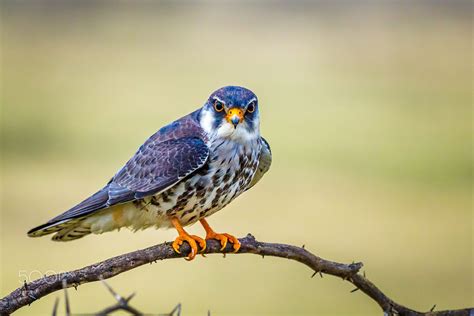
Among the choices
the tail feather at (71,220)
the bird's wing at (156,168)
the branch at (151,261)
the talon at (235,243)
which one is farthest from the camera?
the bird's wing at (156,168)

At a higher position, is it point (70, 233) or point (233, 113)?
point (233, 113)

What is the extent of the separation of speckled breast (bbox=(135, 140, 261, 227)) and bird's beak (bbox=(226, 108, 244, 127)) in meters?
0.14

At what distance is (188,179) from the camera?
5266mm

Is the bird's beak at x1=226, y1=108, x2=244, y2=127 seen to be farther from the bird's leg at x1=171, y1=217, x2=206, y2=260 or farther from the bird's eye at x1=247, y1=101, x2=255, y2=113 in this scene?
the bird's leg at x1=171, y1=217, x2=206, y2=260

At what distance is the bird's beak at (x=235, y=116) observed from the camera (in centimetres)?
525

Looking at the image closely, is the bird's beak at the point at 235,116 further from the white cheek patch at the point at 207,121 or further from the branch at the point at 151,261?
the branch at the point at 151,261

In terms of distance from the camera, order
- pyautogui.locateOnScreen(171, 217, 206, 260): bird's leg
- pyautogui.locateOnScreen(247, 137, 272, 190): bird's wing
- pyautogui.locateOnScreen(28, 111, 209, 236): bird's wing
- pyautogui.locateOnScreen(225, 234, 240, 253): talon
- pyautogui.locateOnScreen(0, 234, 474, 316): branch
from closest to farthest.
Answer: pyautogui.locateOnScreen(0, 234, 474, 316): branch → pyautogui.locateOnScreen(225, 234, 240, 253): talon → pyautogui.locateOnScreen(171, 217, 206, 260): bird's leg → pyautogui.locateOnScreen(28, 111, 209, 236): bird's wing → pyautogui.locateOnScreen(247, 137, 272, 190): bird's wing

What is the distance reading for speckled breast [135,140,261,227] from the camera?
523cm

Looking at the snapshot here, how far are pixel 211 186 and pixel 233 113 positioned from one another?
1.49 feet

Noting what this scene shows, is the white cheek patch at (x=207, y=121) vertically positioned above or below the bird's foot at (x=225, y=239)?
above

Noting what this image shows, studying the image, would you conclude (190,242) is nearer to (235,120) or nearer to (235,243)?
(235,243)

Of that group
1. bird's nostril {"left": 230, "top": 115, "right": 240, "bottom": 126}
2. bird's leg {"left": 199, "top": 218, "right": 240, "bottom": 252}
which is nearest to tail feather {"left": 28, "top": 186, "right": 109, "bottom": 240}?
bird's leg {"left": 199, "top": 218, "right": 240, "bottom": 252}

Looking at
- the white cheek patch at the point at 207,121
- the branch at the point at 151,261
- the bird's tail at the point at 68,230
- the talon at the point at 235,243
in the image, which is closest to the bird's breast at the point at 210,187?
the white cheek patch at the point at 207,121

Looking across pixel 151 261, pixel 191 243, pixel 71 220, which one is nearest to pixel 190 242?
pixel 191 243
